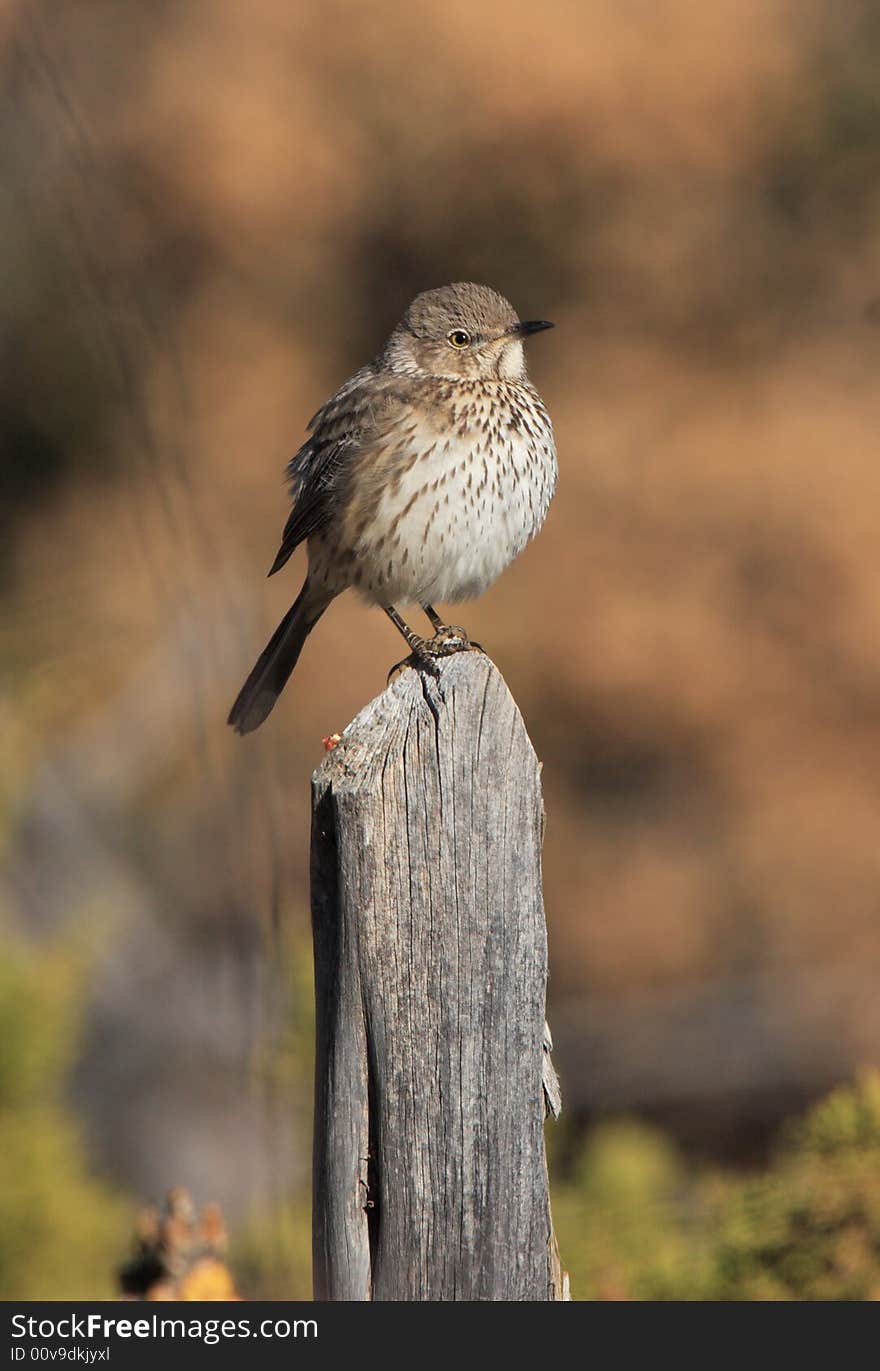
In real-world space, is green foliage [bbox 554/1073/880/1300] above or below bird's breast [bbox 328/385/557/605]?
below

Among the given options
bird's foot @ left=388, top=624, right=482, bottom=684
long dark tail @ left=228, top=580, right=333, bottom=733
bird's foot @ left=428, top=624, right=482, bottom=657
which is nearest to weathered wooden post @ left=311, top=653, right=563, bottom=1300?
bird's foot @ left=388, top=624, right=482, bottom=684

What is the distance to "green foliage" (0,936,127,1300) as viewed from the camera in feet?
13.5

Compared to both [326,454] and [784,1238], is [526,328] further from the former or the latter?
[784,1238]

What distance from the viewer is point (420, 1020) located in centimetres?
239

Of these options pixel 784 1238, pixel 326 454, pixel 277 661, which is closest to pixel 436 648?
pixel 277 661

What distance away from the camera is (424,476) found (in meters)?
4.15

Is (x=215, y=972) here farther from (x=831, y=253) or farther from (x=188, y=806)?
(x=831, y=253)

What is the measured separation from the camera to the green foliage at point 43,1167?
13.5ft

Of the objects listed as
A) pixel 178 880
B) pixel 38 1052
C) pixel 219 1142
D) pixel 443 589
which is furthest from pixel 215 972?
pixel 443 589

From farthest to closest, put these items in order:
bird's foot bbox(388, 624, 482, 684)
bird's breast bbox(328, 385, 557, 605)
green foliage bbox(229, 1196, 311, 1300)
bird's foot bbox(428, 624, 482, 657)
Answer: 1. bird's breast bbox(328, 385, 557, 605)
2. green foliage bbox(229, 1196, 311, 1300)
3. bird's foot bbox(428, 624, 482, 657)
4. bird's foot bbox(388, 624, 482, 684)

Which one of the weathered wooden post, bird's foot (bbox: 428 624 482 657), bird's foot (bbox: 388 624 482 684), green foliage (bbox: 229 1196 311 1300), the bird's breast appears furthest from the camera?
the bird's breast

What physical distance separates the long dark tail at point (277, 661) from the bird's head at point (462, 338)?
0.73 metres

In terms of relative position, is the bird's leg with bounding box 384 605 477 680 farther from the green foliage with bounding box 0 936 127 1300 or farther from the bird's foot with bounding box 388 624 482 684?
the green foliage with bounding box 0 936 127 1300

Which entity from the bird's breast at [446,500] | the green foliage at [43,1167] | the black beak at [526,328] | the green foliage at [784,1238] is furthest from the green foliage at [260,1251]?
the black beak at [526,328]
